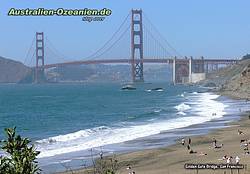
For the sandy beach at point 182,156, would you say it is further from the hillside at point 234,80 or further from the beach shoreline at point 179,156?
the hillside at point 234,80

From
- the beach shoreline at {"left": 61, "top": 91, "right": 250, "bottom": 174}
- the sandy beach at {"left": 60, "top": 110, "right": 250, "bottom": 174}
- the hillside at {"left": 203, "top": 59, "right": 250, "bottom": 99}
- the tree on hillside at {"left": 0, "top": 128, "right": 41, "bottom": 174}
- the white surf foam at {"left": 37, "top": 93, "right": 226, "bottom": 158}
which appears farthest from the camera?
the hillside at {"left": 203, "top": 59, "right": 250, "bottom": 99}

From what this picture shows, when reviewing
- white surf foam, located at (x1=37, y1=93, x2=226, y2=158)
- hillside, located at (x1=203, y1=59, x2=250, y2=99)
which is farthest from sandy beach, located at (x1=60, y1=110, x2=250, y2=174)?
hillside, located at (x1=203, y1=59, x2=250, y2=99)

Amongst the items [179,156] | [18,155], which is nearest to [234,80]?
[179,156]

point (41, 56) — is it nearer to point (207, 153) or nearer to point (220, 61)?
point (220, 61)

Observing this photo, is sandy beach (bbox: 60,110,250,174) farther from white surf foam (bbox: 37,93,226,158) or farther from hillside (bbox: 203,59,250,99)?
hillside (bbox: 203,59,250,99)

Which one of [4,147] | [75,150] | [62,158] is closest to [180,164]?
[62,158]

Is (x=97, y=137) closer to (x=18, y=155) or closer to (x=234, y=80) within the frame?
(x=18, y=155)
